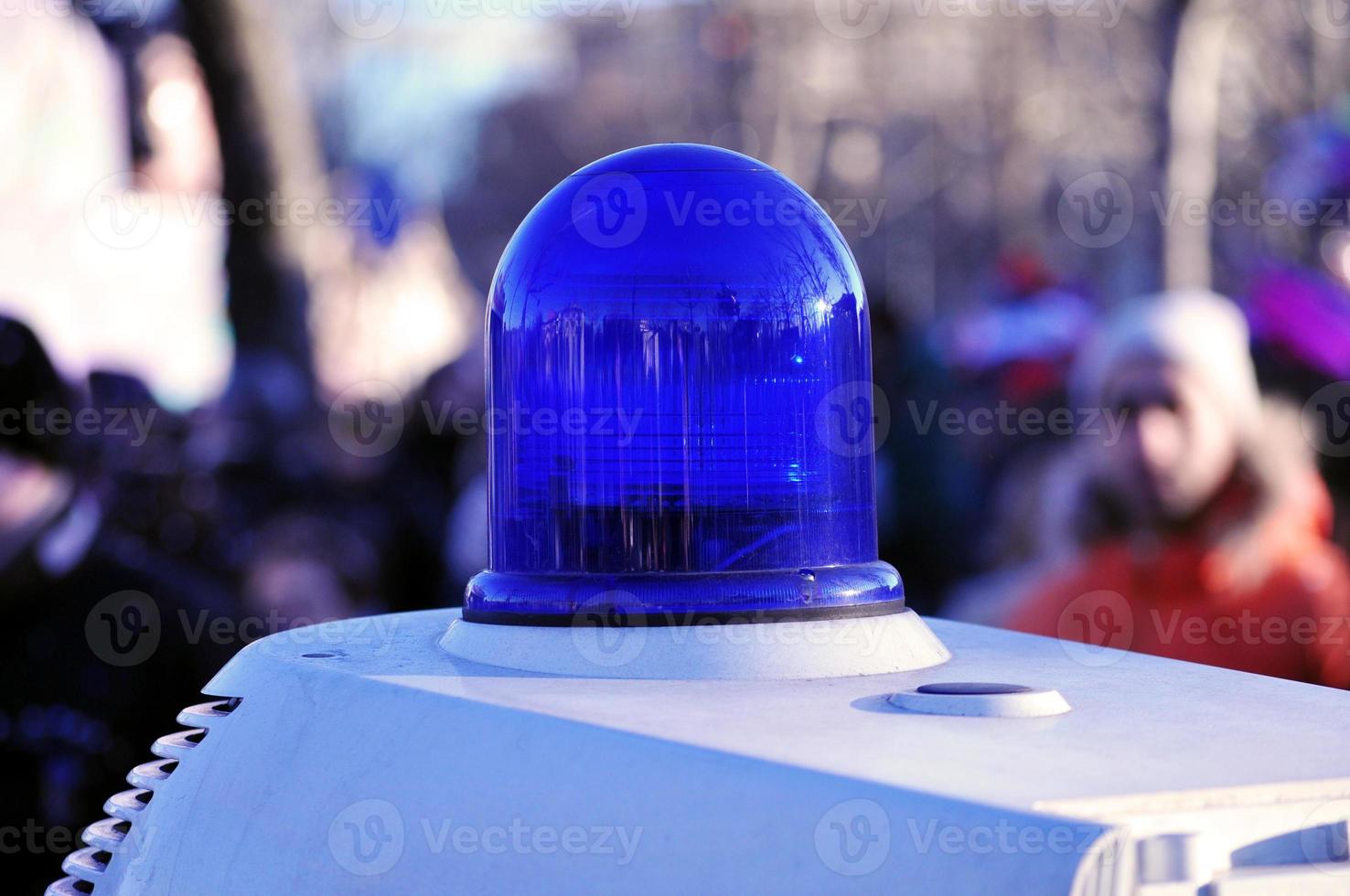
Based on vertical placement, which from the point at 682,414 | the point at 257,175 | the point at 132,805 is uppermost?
the point at 257,175

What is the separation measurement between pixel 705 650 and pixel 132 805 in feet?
2.18

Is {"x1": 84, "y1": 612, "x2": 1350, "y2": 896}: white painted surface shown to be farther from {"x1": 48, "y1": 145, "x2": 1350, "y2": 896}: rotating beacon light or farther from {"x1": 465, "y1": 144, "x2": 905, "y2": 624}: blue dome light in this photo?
{"x1": 465, "y1": 144, "x2": 905, "y2": 624}: blue dome light

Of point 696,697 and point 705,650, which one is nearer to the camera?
point 696,697

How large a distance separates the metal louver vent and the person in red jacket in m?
3.49

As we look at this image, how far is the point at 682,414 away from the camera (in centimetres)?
184

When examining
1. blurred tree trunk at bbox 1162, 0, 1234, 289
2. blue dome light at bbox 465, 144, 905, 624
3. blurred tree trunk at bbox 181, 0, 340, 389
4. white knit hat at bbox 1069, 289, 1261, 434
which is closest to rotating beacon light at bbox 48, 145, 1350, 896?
blue dome light at bbox 465, 144, 905, 624

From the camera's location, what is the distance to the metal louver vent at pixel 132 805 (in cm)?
182

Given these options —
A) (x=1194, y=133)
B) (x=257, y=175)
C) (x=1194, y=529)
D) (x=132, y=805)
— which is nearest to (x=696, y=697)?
(x=132, y=805)

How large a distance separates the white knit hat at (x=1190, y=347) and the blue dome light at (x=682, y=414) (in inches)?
144

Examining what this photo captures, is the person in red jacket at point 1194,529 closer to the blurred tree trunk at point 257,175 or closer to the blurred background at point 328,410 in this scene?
the blurred background at point 328,410

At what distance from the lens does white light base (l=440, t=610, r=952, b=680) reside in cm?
168

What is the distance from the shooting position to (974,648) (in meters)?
1.98

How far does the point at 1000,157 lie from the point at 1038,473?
22212 millimetres

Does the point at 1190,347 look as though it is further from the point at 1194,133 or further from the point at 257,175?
the point at 1194,133
